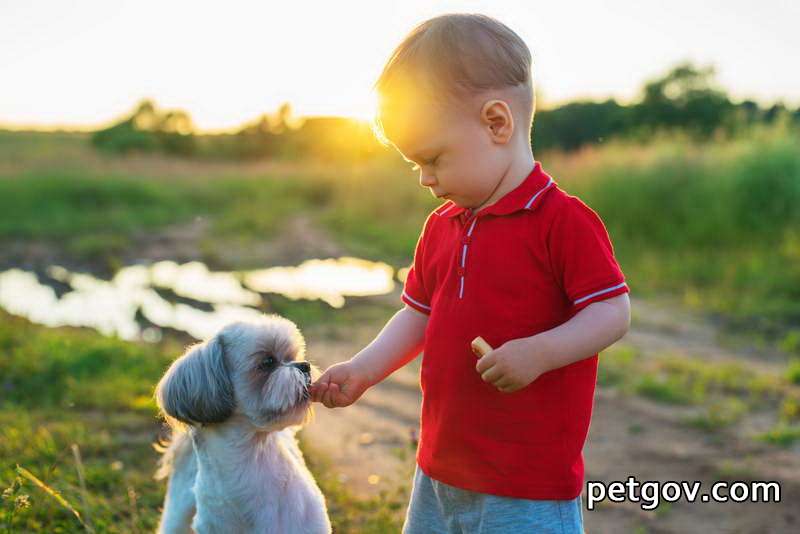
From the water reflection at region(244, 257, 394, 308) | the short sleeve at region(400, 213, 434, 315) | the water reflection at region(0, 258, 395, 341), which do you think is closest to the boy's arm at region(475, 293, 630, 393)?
the short sleeve at region(400, 213, 434, 315)

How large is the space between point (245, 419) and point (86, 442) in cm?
243

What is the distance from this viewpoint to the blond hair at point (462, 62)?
6.26 ft

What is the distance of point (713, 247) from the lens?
11086 millimetres

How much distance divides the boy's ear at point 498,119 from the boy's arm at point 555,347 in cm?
50

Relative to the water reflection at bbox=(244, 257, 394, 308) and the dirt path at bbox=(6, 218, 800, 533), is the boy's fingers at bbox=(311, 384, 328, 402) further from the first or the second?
the water reflection at bbox=(244, 257, 394, 308)

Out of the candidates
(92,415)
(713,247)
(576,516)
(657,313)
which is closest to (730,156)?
(713,247)

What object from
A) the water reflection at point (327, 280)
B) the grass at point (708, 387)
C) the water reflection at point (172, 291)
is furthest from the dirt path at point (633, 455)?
the water reflection at point (327, 280)

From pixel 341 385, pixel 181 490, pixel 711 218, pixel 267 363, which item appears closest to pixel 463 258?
pixel 341 385

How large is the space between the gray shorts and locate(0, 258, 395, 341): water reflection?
5.48 m

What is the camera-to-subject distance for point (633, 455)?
15.0 ft

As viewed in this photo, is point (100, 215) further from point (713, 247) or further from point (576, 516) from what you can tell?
point (576, 516)

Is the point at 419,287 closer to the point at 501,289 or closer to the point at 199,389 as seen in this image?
the point at 501,289

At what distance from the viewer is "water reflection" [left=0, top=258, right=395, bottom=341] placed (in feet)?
27.6

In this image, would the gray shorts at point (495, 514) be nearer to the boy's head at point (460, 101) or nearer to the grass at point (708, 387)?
the boy's head at point (460, 101)
